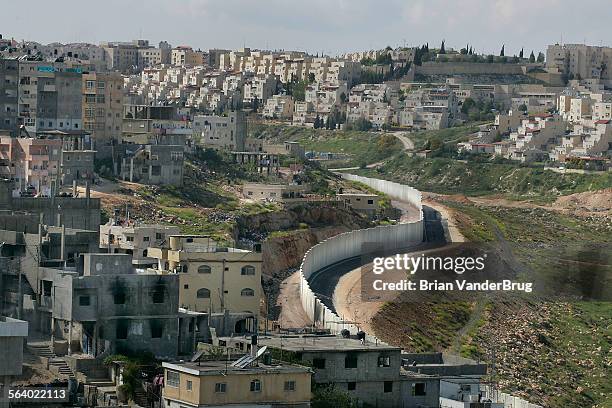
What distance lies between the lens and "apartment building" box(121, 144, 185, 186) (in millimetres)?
78312

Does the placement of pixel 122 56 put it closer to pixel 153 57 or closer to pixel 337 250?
pixel 153 57

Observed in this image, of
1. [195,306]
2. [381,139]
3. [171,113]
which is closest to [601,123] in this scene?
[381,139]

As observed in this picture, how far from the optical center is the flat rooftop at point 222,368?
31500mm

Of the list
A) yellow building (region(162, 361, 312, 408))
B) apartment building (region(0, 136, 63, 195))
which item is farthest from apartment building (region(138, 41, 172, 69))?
yellow building (region(162, 361, 312, 408))

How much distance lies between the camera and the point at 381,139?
457ft

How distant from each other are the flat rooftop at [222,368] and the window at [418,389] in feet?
12.3

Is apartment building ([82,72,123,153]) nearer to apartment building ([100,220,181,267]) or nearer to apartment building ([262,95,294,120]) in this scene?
apartment building ([100,220,181,267])

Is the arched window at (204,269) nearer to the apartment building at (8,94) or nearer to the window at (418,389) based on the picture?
the window at (418,389)

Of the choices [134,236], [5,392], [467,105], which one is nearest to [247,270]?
[134,236]

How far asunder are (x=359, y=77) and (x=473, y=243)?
8439cm

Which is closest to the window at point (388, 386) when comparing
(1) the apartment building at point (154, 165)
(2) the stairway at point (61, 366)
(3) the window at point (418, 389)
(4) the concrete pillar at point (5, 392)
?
(3) the window at point (418, 389)

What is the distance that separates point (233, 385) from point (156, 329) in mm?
4976

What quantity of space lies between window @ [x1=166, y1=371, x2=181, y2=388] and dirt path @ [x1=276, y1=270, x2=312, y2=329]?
1701cm

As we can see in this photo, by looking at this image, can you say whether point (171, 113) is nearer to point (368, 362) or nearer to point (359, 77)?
point (368, 362)
